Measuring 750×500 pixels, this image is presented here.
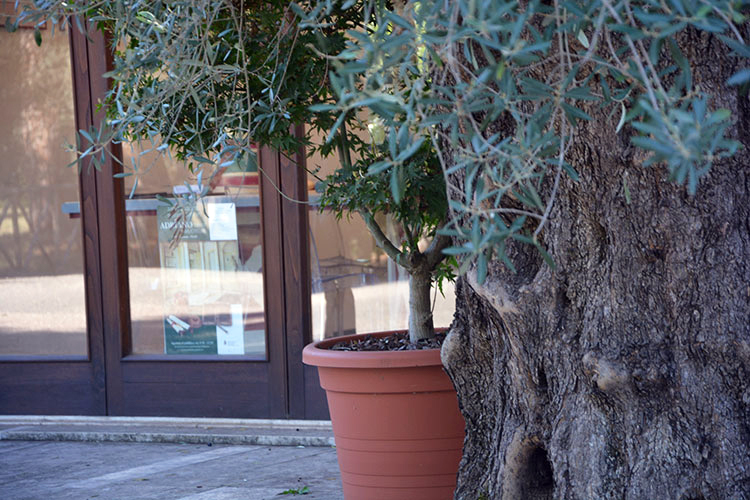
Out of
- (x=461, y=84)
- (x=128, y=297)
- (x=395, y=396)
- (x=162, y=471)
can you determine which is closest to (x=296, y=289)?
(x=128, y=297)

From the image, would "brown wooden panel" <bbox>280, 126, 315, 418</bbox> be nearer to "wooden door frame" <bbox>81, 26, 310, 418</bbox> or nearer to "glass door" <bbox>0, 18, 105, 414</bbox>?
"wooden door frame" <bbox>81, 26, 310, 418</bbox>

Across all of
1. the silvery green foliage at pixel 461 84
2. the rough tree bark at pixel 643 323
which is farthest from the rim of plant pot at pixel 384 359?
the rough tree bark at pixel 643 323

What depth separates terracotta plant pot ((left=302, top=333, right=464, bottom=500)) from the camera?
11.7 ft

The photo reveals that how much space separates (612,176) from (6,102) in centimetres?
514

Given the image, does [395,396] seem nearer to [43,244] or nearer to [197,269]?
[197,269]

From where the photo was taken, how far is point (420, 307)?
3861 mm

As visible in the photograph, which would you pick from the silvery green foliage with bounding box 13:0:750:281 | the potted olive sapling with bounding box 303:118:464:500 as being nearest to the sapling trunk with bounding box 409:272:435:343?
the potted olive sapling with bounding box 303:118:464:500

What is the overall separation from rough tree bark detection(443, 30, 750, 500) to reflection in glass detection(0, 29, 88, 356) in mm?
4367

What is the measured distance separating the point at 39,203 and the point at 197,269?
51.2 inches

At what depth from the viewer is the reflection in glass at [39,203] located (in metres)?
6.28

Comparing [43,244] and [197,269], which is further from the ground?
[43,244]

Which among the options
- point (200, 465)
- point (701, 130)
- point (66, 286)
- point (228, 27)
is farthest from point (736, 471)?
point (66, 286)

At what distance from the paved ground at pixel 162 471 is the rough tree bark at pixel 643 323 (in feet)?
6.65

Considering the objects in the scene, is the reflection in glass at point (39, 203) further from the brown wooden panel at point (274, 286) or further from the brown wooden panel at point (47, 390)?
the brown wooden panel at point (274, 286)
